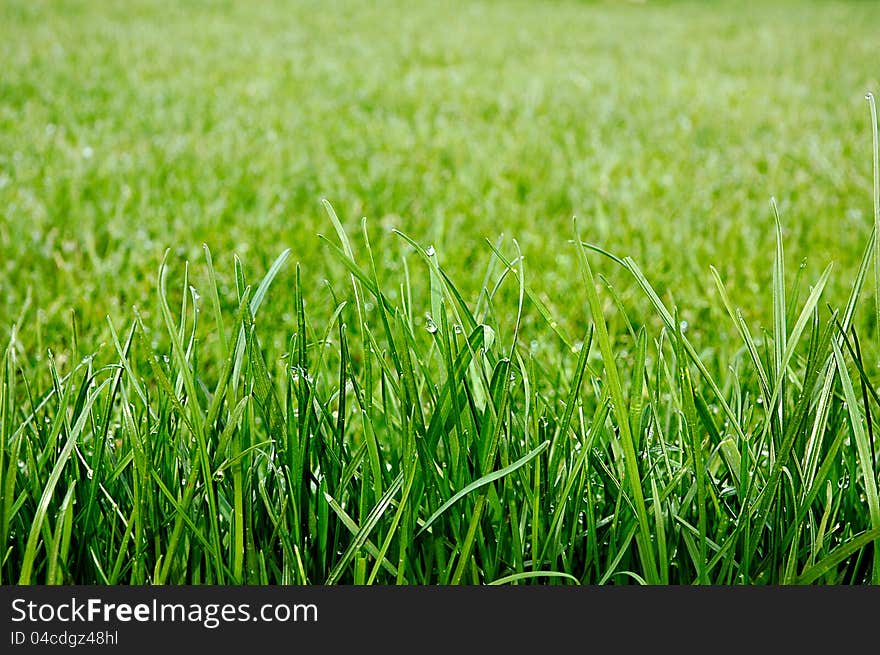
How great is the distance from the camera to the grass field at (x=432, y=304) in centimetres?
101

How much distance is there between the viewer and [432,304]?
1072 millimetres

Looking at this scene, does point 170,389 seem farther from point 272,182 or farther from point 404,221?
point 272,182

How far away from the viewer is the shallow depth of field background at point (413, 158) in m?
2.73

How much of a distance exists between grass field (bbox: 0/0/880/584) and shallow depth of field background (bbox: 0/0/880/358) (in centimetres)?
2

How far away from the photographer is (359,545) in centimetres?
98

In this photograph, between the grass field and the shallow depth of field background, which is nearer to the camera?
the grass field

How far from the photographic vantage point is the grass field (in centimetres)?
101

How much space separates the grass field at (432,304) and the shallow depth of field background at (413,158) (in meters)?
0.02

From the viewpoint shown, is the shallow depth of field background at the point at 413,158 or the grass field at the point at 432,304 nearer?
the grass field at the point at 432,304

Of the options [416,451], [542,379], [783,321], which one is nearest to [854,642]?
[783,321]

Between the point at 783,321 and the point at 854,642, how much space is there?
0.34m

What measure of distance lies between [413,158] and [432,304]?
308 cm

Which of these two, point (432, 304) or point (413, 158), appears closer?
point (432, 304)

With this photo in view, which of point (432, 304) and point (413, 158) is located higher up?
point (432, 304)
